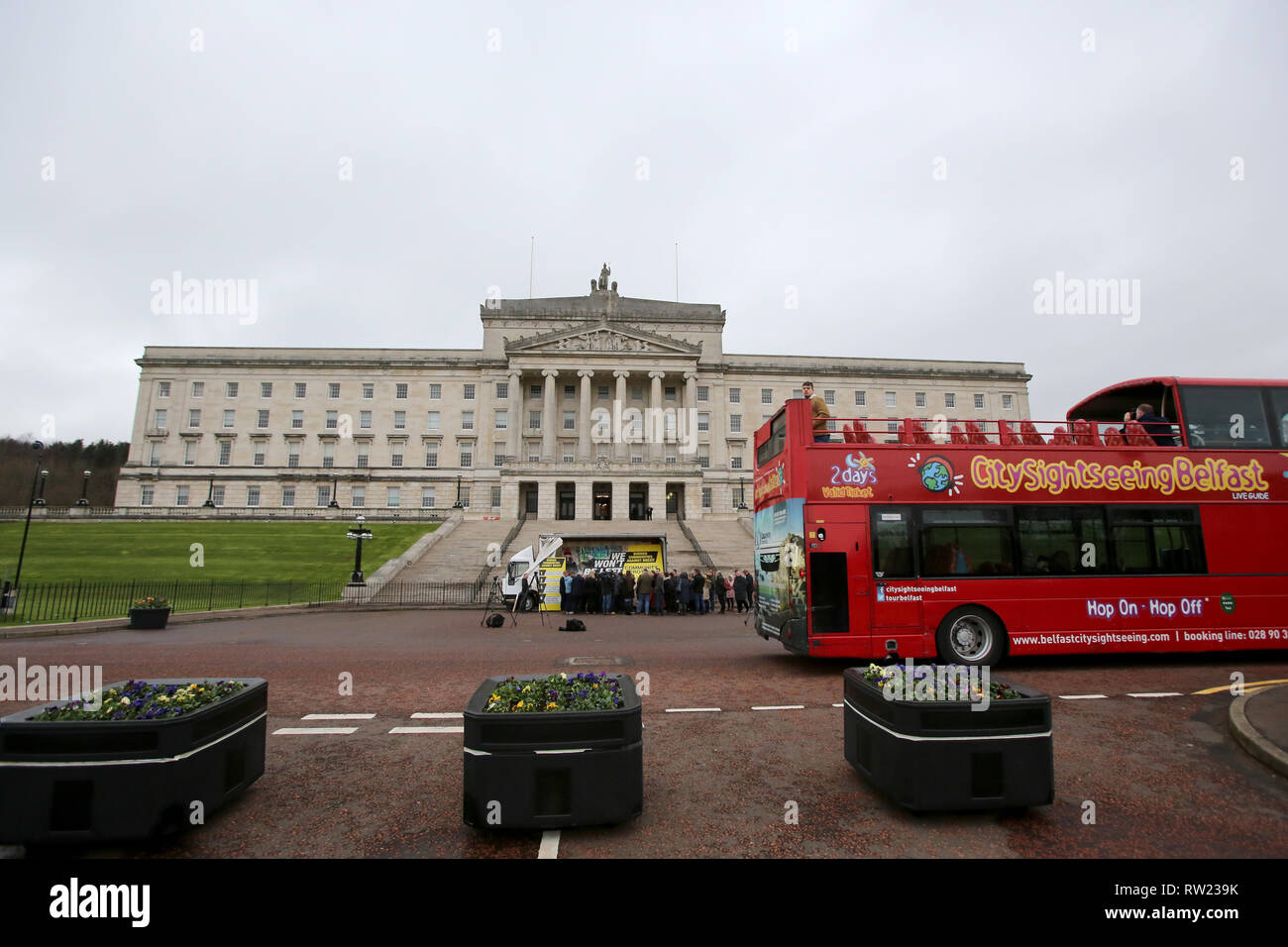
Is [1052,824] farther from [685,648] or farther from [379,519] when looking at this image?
[379,519]

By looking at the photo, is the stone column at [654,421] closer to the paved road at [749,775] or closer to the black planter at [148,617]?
the black planter at [148,617]

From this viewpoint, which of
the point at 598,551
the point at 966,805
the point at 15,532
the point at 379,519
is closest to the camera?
the point at 966,805

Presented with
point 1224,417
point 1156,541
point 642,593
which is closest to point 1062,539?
point 1156,541

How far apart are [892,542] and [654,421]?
174ft

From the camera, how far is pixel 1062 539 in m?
11.2

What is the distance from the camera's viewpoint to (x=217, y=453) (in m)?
Answer: 66.2

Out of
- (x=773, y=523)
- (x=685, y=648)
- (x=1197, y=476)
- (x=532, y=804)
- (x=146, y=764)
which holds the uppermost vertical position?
(x=1197, y=476)

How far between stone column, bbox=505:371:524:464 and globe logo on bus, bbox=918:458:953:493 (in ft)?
177

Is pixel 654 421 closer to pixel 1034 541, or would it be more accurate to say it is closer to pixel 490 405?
pixel 490 405

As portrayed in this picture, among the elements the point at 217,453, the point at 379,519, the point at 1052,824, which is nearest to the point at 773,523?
the point at 1052,824

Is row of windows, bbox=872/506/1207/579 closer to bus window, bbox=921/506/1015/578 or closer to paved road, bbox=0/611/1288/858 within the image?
bus window, bbox=921/506/1015/578

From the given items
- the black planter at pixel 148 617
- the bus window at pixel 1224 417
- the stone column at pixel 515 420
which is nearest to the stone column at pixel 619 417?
the stone column at pixel 515 420

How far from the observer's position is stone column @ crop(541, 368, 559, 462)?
62.6 metres
